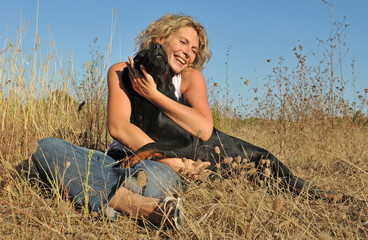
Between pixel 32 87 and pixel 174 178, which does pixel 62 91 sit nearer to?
pixel 32 87

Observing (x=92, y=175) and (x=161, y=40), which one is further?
(x=161, y=40)

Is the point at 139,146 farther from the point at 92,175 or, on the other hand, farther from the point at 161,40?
the point at 161,40

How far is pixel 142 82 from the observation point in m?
2.33

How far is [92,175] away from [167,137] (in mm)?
648

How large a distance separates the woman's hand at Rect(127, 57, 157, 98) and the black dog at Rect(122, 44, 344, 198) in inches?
2.2

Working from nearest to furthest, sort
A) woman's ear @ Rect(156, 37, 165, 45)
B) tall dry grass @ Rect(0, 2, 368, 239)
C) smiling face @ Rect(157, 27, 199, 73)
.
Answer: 1. tall dry grass @ Rect(0, 2, 368, 239)
2. smiling face @ Rect(157, 27, 199, 73)
3. woman's ear @ Rect(156, 37, 165, 45)

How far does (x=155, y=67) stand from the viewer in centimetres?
230

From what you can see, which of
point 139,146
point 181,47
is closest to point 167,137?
point 139,146

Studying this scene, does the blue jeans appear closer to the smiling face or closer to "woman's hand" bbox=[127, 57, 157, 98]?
"woman's hand" bbox=[127, 57, 157, 98]

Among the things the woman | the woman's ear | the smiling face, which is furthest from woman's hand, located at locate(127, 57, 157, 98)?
the woman's ear

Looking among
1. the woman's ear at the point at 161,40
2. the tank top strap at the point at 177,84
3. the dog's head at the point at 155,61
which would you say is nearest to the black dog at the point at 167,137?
the dog's head at the point at 155,61

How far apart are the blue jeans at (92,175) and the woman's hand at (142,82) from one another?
547 mm

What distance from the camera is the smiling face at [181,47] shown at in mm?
2678

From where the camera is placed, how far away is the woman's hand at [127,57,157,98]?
227 centimetres
